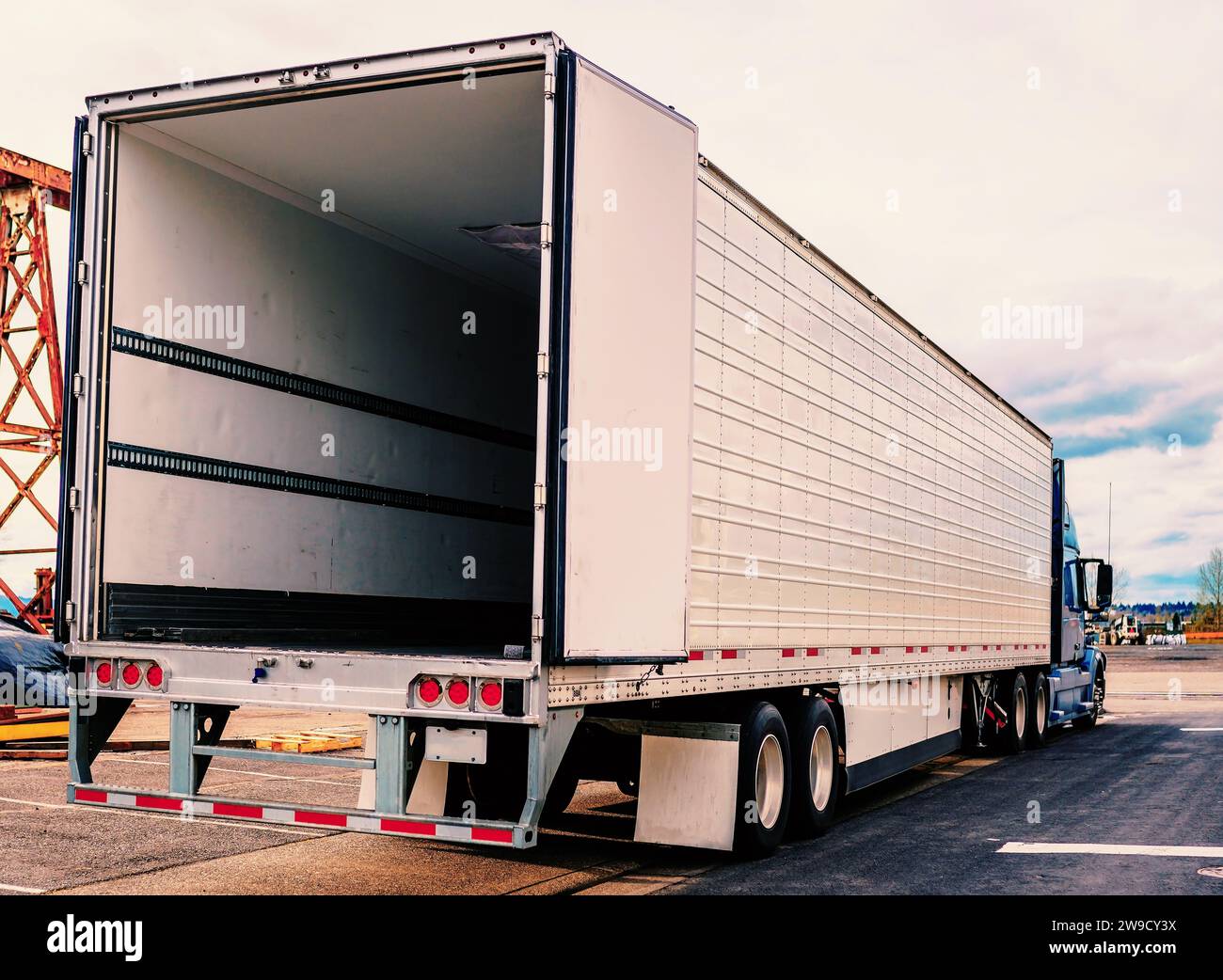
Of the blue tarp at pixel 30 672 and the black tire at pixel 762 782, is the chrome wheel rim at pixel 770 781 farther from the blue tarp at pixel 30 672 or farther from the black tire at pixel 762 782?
the blue tarp at pixel 30 672

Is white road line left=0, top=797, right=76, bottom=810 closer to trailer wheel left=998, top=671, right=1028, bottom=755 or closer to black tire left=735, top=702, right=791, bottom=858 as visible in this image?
black tire left=735, top=702, right=791, bottom=858

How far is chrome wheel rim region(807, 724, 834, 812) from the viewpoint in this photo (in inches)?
358

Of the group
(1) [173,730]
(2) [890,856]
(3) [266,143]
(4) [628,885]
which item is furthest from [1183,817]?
(3) [266,143]

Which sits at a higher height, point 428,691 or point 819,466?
point 819,466

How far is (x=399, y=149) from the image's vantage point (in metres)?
7.38

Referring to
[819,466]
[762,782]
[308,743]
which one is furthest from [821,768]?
[308,743]

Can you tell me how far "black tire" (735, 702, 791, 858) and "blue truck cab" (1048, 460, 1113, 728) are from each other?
Result: 10427 mm

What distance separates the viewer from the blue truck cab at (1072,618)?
18.4m

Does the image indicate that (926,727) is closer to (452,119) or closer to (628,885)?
(628,885)

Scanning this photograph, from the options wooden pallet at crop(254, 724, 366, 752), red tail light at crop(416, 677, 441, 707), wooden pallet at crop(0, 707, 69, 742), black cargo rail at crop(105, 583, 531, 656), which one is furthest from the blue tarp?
red tail light at crop(416, 677, 441, 707)

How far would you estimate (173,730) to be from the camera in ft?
21.7

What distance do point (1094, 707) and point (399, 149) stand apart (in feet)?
55.0
